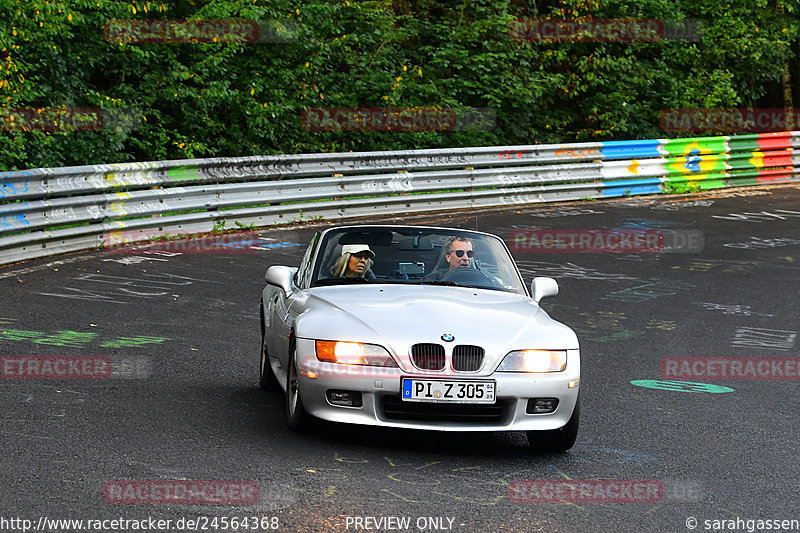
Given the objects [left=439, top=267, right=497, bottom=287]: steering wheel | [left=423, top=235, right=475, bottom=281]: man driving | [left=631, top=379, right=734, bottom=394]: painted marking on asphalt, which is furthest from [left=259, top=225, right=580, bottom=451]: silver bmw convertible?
[left=631, top=379, right=734, bottom=394]: painted marking on asphalt

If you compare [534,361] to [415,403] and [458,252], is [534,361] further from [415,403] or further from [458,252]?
[458,252]

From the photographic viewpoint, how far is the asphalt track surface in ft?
17.5

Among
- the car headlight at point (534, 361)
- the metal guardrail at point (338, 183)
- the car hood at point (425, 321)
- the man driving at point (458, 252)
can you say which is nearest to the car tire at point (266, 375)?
the car hood at point (425, 321)

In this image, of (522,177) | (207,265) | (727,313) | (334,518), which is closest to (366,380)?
(334,518)

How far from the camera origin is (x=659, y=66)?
28.5 metres

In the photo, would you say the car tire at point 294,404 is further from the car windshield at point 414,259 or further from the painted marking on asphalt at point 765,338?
the painted marking on asphalt at point 765,338

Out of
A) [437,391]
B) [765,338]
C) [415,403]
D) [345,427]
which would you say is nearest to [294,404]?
[345,427]

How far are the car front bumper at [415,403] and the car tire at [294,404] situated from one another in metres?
0.10

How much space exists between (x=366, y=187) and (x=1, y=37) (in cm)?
633

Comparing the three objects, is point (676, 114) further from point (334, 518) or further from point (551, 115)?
point (334, 518)

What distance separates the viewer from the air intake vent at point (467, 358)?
6337mm

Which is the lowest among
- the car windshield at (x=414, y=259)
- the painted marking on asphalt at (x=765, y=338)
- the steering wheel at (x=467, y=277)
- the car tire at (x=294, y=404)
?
the painted marking on asphalt at (x=765, y=338)

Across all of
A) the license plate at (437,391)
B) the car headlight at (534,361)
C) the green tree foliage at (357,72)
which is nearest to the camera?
the license plate at (437,391)

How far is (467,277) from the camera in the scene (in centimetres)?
782
